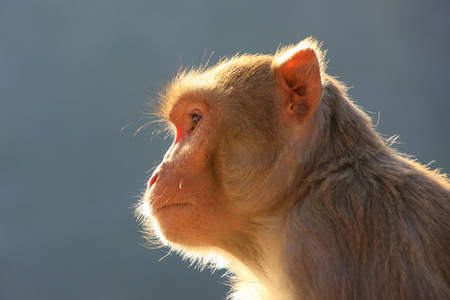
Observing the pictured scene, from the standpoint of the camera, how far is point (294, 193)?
1736 mm

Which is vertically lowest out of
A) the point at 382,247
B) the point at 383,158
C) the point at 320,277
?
the point at 320,277

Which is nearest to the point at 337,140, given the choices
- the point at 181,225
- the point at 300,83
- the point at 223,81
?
the point at 300,83

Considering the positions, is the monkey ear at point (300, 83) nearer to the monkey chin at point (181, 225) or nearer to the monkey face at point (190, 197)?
the monkey face at point (190, 197)

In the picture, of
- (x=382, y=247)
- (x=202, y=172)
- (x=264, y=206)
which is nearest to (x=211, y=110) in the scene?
(x=202, y=172)

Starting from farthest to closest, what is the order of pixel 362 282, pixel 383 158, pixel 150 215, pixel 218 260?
pixel 218 260
pixel 150 215
pixel 383 158
pixel 362 282

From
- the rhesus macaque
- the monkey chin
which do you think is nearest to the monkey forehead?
the rhesus macaque

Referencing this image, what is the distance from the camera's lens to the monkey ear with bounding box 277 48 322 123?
175 centimetres

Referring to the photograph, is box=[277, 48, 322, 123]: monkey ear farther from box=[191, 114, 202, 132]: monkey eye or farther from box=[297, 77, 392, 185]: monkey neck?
box=[191, 114, 202, 132]: monkey eye

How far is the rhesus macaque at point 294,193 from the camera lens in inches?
60.9

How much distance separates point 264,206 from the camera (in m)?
1.78

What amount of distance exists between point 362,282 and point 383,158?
0.40 meters

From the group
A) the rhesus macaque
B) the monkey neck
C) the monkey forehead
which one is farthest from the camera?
the monkey forehead

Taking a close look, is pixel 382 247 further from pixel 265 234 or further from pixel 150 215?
pixel 150 215

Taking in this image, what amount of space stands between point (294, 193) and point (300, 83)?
323mm
